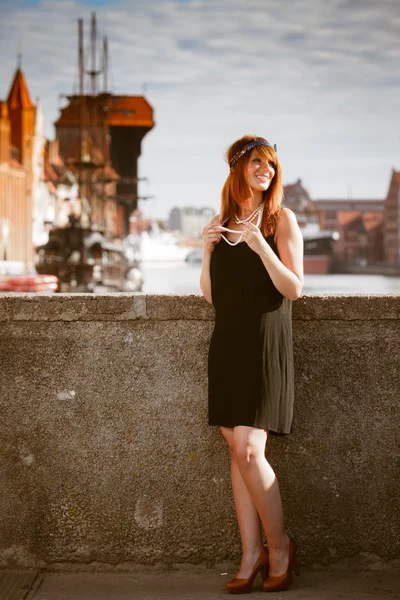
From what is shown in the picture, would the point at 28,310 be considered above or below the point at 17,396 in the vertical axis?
above

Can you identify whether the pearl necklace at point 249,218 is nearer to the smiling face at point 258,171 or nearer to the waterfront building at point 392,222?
the smiling face at point 258,171

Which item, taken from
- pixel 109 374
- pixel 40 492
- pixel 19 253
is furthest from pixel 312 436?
pixel 19 253

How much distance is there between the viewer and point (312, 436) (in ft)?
12.9

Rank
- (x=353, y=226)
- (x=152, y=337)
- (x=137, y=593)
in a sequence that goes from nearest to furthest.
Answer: (x=137, y=593), (x=152, y=337), (x=353, y=226)

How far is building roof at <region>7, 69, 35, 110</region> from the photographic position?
96787 mm

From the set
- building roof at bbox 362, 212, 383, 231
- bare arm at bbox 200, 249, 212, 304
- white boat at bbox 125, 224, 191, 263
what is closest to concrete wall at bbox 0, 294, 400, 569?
bare arm at bbox 200, 249, 212, 304

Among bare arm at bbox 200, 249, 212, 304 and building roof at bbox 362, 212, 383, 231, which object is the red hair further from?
building roof at bbox 362, 212, 383, 231

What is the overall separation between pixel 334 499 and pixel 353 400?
44 cm

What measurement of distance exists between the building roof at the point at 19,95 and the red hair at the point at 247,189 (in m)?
96.7

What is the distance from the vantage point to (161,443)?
Answer: 3934 mm

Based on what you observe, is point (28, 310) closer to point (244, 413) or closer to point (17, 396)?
point (17, 396)

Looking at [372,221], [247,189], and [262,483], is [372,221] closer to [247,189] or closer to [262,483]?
[247,189]

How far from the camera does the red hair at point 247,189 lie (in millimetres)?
3479

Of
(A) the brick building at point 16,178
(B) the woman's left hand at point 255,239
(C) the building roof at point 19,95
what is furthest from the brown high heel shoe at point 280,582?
(C) the building roof at point 19,95
